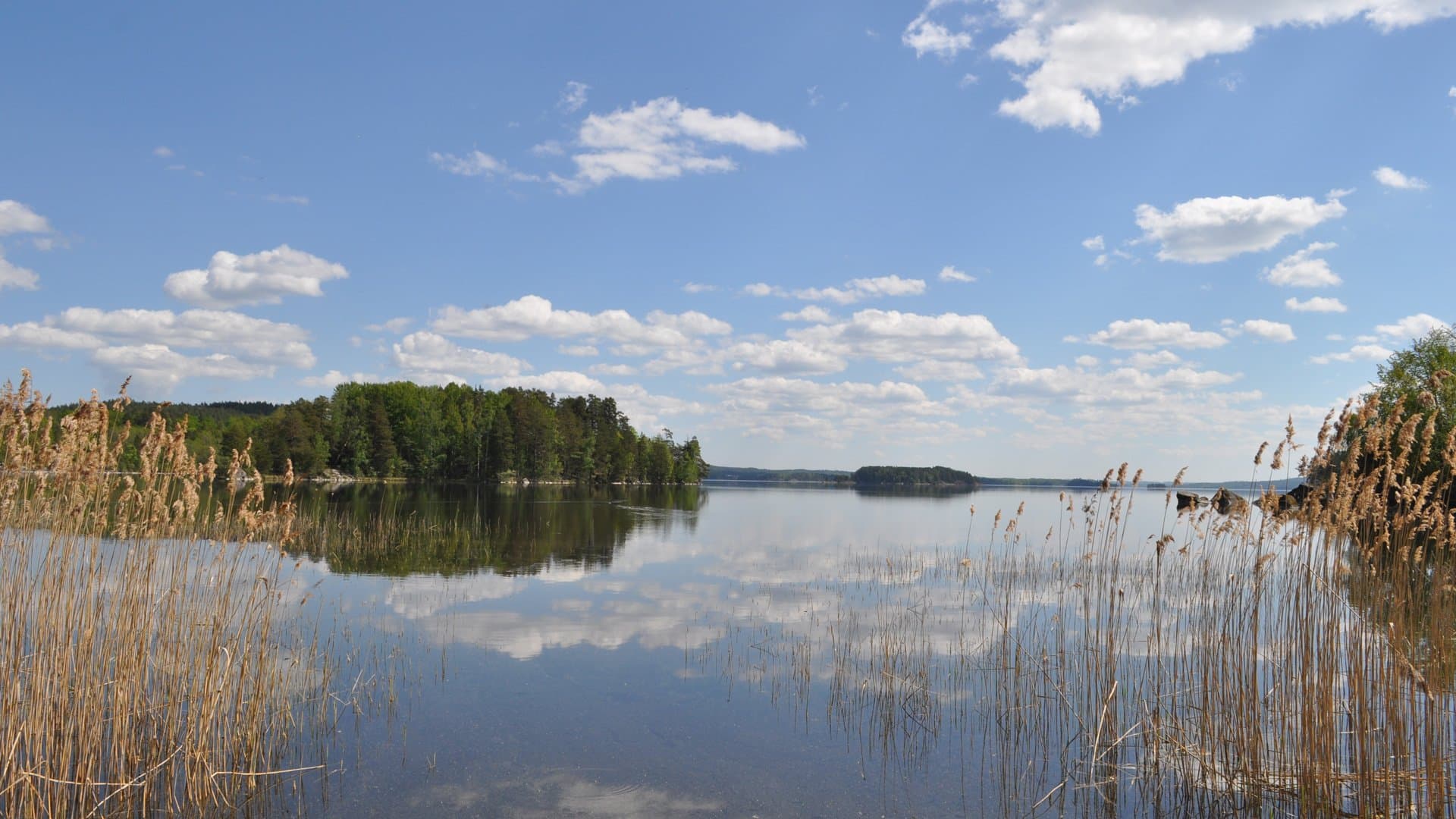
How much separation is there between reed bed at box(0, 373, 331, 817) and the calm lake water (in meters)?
0.85

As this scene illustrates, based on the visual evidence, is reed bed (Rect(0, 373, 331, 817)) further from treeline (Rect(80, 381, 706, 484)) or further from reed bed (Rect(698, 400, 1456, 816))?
treeline (Rect(80, 381, 706, 484))

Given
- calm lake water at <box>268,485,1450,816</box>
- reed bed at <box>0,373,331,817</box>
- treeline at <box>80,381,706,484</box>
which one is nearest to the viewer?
reed bed at <box>0,373,331,817</box>

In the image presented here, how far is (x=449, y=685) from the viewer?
10164 millimetres

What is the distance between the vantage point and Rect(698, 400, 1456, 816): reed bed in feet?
19.6

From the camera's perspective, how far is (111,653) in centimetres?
682

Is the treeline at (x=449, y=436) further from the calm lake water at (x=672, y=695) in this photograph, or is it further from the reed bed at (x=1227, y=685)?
the reed bed at (x=1227, y=685)

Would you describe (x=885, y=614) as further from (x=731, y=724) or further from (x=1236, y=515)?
(x=1236, y=515)

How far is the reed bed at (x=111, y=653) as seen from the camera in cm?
591

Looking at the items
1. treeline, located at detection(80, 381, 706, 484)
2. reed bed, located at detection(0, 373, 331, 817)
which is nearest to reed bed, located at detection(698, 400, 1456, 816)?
reed bed, located at detection(0, 373, 331, 817)

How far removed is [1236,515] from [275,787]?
8452 millimetres

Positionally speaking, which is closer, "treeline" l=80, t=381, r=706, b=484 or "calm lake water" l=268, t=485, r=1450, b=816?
"calm lake water" l=268, t=485, r=1450, b=816

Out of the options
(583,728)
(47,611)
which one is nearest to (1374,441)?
(583,728)

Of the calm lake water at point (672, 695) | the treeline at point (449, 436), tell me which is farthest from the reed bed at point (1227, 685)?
the treeline at point (449, 436)

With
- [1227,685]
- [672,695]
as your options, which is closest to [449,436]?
[672,695]
